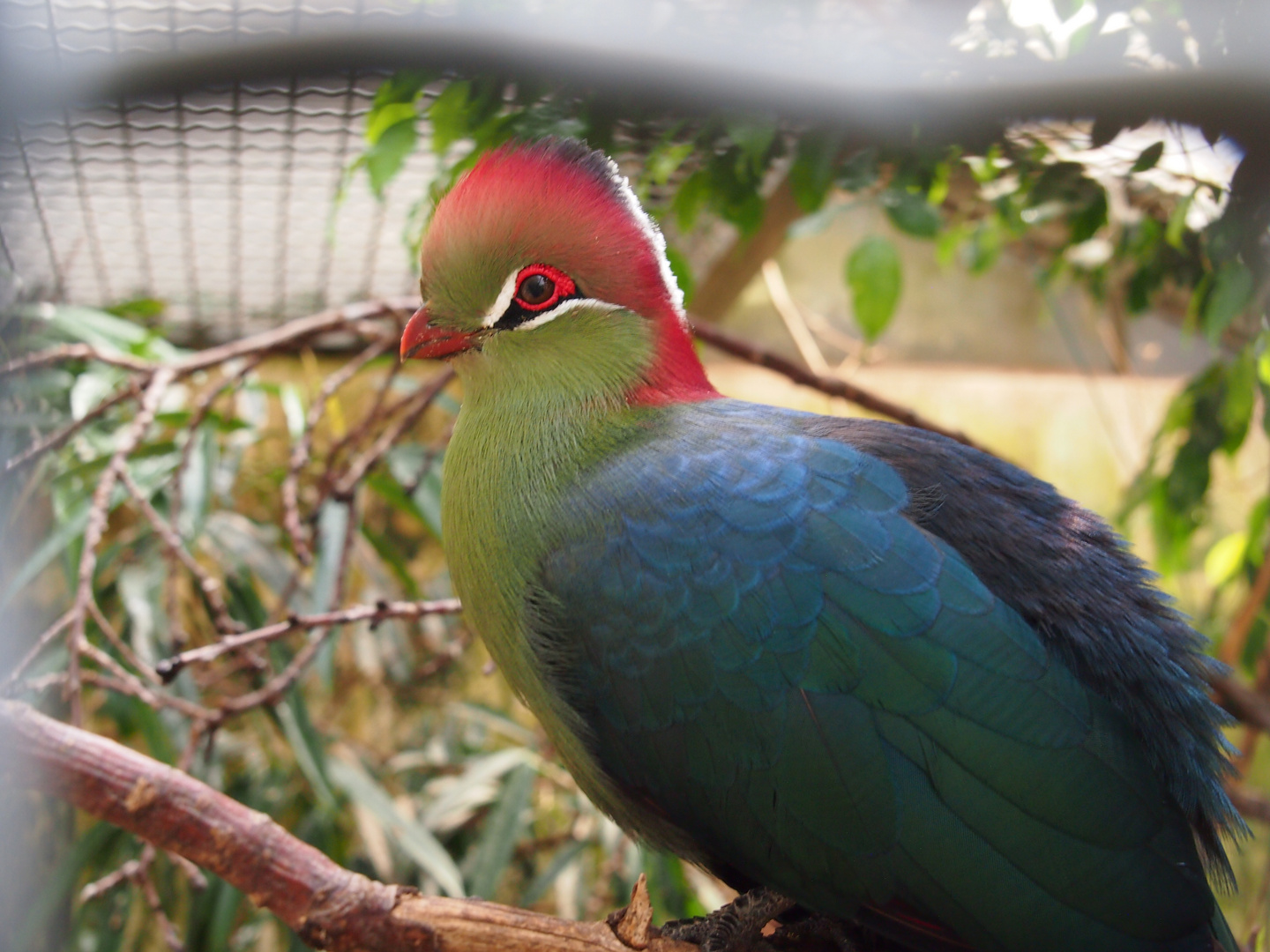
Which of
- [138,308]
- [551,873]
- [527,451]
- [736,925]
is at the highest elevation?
[527,451]

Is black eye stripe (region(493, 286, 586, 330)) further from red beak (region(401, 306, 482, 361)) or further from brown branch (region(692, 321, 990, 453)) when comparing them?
brown branch (region(692, 321, 990, 453))

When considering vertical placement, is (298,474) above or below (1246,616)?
above

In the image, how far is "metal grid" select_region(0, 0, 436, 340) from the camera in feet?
2.85

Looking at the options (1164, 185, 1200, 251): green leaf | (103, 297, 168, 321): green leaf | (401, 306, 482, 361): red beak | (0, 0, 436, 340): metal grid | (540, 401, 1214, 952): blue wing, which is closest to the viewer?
(0, 0, 436, 340): metal grid

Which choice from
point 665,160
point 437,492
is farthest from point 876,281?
point 437,492

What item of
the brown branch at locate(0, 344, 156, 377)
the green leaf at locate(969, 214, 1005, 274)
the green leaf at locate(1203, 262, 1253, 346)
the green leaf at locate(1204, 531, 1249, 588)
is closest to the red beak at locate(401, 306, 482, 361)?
the brown branch at locate(0, 344, 156, 377)

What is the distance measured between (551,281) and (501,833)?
160 centimetres

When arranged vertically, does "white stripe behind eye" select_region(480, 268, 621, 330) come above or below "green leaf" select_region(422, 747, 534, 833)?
above

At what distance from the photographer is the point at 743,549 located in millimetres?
1055

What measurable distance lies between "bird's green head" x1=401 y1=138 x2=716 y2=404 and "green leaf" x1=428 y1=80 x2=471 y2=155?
0.23 feet

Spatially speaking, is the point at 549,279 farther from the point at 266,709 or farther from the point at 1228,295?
the point at 266,709

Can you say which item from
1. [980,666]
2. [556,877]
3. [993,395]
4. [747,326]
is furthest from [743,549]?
[747,326]

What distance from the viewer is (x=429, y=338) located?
1.20m

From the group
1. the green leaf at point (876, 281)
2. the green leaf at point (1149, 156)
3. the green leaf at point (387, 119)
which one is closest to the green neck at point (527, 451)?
the green leaf at point (387, 119)
